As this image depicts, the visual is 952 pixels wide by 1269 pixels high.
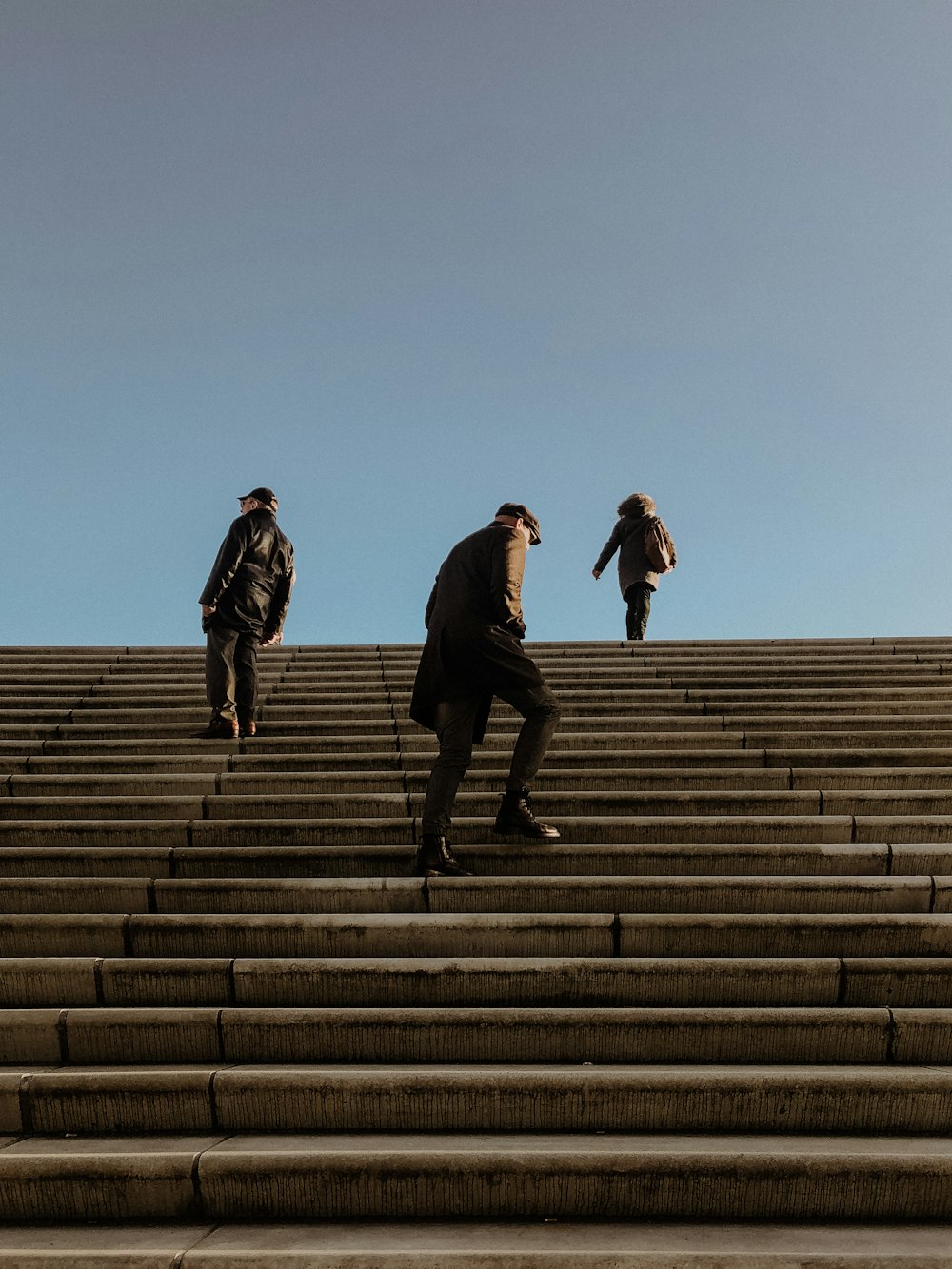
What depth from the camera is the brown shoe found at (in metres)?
5.11

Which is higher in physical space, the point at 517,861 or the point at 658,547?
the point at 658,547

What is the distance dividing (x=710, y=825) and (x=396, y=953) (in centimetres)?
155

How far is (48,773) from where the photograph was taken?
15.6 feet

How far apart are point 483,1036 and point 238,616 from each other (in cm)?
315

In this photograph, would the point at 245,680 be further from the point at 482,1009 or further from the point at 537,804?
the point at 482,1009

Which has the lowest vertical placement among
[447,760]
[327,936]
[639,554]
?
[327,936]

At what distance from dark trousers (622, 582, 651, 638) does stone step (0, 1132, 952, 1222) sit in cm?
589

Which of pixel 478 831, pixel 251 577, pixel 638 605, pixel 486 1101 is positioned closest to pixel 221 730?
pixel 251 577

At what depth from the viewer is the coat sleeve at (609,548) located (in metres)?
8.23

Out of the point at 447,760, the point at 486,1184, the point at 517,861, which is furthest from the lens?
the point at 517,861

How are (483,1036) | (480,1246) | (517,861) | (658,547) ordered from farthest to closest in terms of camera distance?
(658,547), (517,861), (483,1036), (480,1246)

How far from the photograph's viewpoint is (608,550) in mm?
8320

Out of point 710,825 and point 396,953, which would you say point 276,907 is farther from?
point 710,825

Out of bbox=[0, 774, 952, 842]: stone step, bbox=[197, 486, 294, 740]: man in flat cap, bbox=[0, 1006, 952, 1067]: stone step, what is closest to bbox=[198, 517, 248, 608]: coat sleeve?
bbox=[197, 486, 294, 740]: man in flat cap
